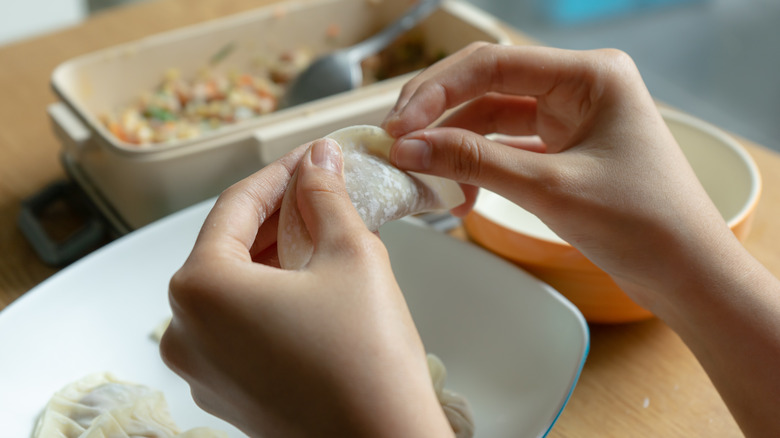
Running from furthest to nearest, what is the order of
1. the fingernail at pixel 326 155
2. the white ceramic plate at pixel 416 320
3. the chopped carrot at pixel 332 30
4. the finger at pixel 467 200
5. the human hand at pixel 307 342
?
the chopped carrot at pixel 332 30 → the finger at pixel 467 200 → the white ceramic plate at pixel 416 320 → the fingernail at pixel 326 155 → the human hand at pixel 307 342

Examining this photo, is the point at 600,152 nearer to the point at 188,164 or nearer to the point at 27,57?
the point at 188,164

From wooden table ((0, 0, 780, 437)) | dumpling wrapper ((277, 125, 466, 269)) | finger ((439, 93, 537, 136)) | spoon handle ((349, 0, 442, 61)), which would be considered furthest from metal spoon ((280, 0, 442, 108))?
dumpling wrapper ((277, 125, 466, 269))

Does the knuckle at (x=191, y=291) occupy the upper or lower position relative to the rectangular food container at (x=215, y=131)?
upper

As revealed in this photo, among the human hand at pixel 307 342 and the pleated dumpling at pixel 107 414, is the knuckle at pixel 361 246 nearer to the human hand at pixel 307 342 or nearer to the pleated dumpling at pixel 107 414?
the human hand at pixel 307 342

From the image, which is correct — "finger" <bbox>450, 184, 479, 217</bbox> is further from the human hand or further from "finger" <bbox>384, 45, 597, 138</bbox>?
the human hand

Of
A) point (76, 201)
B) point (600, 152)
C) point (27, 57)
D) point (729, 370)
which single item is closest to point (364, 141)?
point (600, 152)

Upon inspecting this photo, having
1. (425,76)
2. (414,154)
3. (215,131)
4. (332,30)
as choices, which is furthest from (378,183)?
(332,30)

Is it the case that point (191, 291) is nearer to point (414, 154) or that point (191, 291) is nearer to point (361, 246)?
point (361, 246)

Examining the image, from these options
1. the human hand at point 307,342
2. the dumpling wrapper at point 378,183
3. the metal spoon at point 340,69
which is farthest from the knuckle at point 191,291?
the metal spoon at point 340,69
